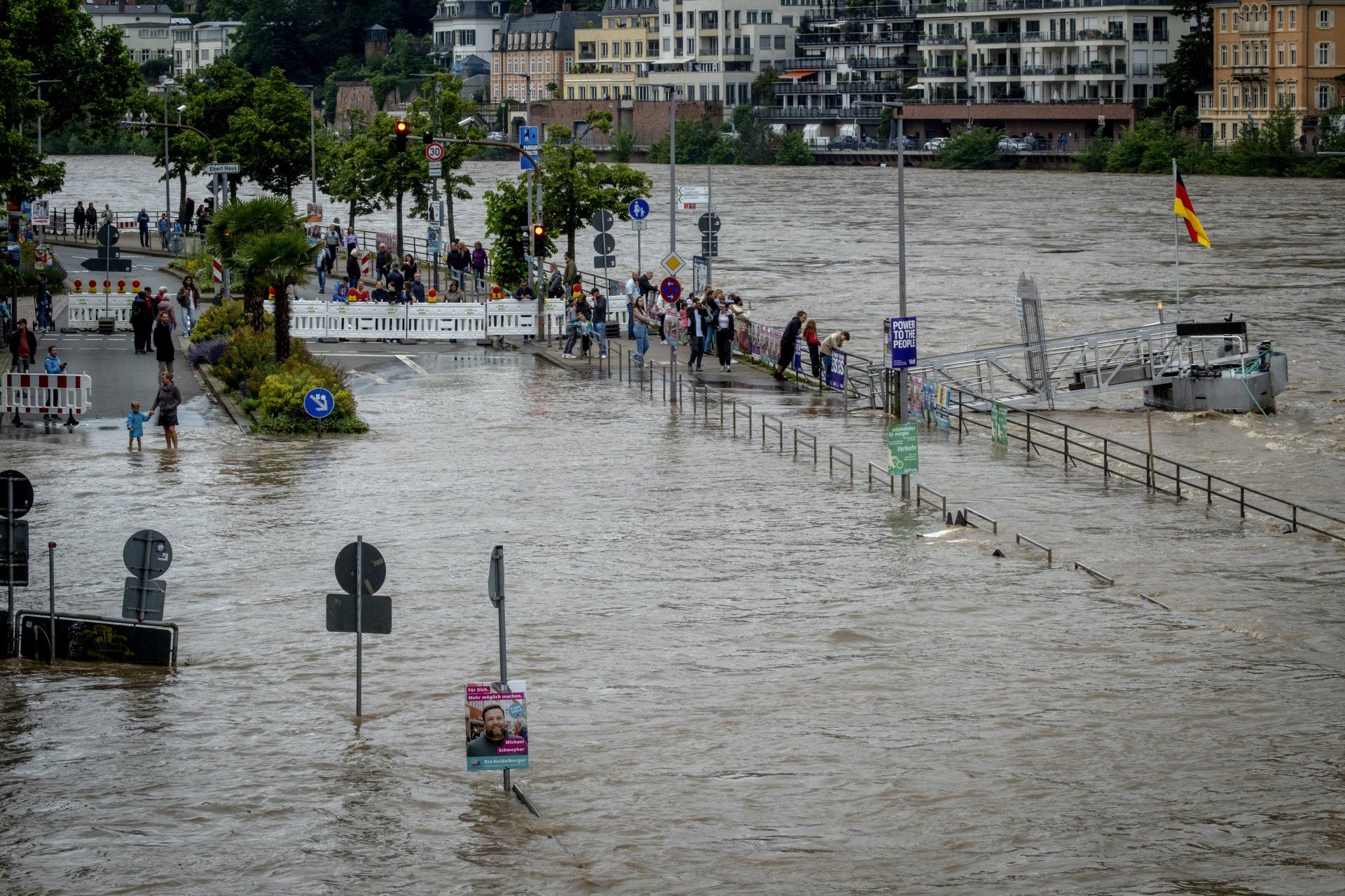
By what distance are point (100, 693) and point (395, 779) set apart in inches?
147

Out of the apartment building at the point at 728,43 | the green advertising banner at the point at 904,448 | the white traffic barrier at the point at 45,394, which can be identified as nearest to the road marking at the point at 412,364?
the white traffic barrier at the point at 45,394

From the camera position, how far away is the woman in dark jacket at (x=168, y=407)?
31000mm

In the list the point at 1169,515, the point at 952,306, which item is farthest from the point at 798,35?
the point at 1169,515

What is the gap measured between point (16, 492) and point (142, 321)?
2347 centimetres

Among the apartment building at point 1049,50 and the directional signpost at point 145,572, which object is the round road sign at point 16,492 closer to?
the directional signpost at point 145,572

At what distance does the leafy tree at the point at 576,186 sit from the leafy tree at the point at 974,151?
93433mm

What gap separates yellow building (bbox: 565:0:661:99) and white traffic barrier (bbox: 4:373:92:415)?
5964 inches

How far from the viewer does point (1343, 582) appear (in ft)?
76.4

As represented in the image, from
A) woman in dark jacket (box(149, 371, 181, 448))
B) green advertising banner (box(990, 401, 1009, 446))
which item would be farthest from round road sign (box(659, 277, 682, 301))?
woman in dark jacket (box(149, 371, 181, 448))

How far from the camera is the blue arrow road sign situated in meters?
32.7

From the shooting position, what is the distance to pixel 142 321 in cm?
4103

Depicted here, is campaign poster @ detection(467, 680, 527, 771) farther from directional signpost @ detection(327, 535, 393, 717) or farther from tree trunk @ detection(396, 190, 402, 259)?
tree trunk @ detection(396, 190, 402, 259)

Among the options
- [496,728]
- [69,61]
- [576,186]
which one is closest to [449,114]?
[576,186]

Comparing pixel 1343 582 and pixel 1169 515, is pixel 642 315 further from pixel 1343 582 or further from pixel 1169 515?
pixel 1343 582
